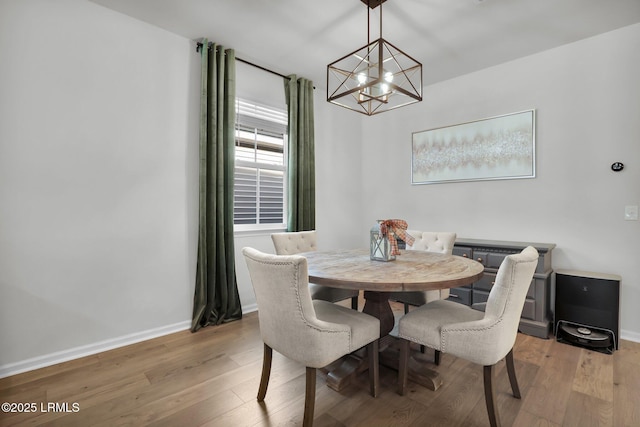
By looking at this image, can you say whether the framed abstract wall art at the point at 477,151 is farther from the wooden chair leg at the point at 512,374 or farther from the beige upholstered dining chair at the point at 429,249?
the wooden chair leg at the point at 512,374

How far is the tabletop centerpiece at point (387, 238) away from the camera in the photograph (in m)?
2.06

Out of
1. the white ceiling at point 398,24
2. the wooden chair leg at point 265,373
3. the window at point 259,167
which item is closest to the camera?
the wooden chair leg at point 265,373

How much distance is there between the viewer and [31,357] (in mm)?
2125

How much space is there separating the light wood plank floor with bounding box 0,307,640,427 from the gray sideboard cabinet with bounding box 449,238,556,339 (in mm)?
322

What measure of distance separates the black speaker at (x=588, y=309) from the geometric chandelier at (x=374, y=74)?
2106 millimetres

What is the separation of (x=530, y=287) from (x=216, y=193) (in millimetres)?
2988

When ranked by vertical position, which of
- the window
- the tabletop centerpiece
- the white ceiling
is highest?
the white ceiling

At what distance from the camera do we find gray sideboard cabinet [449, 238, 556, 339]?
267 cm

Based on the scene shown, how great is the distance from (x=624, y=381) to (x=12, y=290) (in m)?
4.07

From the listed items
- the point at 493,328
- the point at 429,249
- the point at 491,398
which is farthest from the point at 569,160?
the point at 491,398

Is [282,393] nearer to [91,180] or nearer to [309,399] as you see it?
[309,399]

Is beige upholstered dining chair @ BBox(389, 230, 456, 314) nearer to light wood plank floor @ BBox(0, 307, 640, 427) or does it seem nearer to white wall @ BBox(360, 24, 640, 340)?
light wood plank floor @ BBox(0, 307, 640, 427)

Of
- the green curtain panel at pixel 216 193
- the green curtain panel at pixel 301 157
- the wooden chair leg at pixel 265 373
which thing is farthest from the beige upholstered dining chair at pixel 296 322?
the green curtain panel at pixel 301 157

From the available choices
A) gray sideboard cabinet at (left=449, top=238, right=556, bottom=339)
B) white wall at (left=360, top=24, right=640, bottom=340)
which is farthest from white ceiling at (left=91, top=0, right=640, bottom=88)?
gray sideboard cabinet at (left=449, top=238, right=556, bottom=339)
